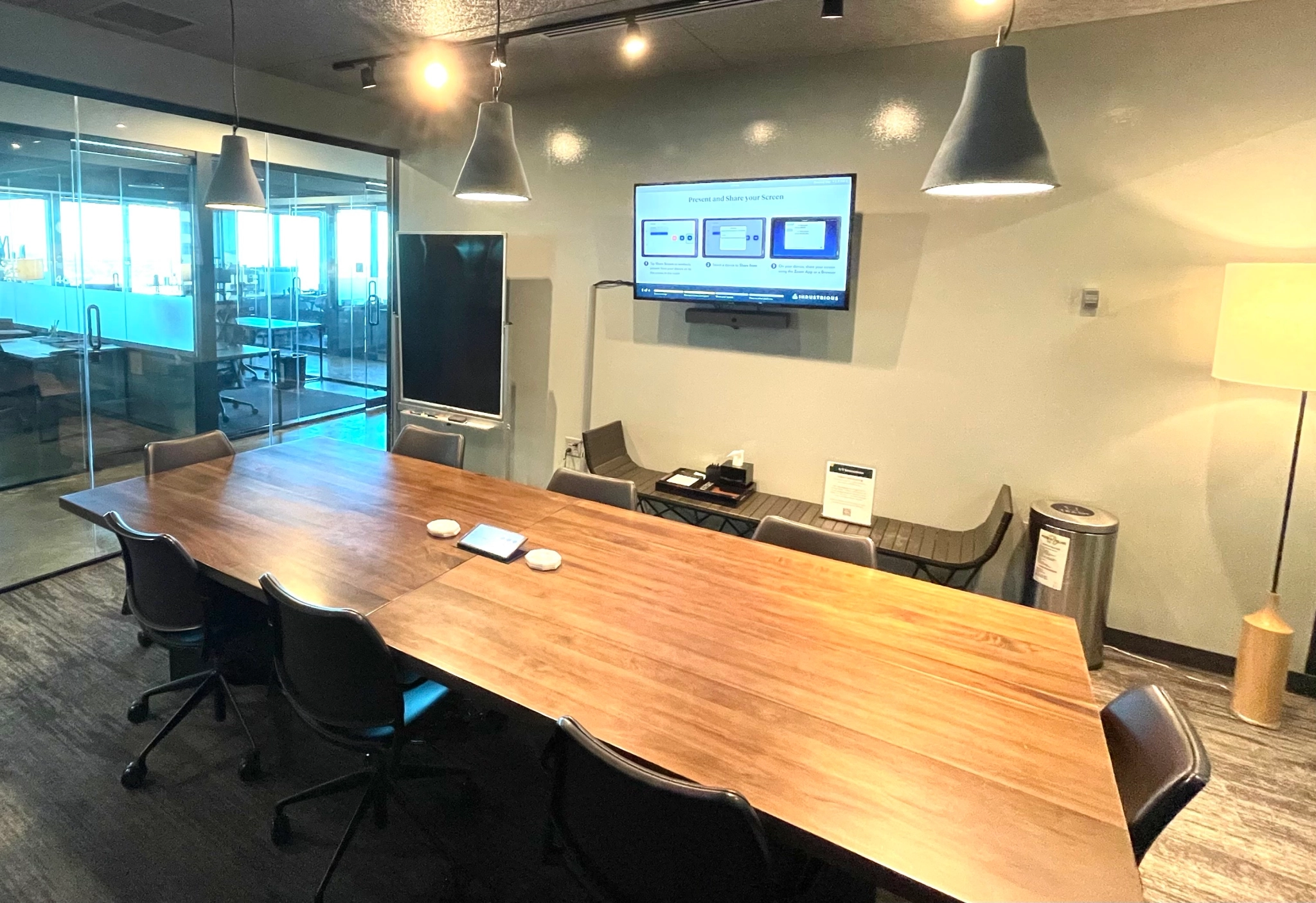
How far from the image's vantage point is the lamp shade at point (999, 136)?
1776 mm

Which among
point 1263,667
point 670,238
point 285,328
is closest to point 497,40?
point 670,238

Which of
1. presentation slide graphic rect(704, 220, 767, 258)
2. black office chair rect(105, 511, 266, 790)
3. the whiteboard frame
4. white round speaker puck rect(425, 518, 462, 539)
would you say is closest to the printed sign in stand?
presentation slide graphic rect(704, 220, 767, 258)

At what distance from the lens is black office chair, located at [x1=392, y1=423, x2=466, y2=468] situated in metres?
3.54

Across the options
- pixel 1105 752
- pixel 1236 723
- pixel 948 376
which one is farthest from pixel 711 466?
pixel 1105 752

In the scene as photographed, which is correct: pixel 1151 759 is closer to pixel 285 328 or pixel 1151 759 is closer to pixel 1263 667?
pixel 1263 667

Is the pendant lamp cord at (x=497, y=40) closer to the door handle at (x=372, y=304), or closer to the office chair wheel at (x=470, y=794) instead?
the office chair wheel at (x=470, y=794)

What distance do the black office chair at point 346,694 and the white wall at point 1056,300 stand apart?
2.62m

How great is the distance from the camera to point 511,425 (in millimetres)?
5004

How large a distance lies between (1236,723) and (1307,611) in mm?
630

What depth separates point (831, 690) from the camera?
5.30 feet

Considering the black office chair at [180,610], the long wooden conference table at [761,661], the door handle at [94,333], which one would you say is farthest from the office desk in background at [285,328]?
the black office chair at [180,610]

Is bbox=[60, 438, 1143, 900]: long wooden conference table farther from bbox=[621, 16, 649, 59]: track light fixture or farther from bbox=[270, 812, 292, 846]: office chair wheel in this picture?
bbox=[621, 16, 649, 59]: track light fixture

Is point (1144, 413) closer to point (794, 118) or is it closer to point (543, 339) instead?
point (794, 118)

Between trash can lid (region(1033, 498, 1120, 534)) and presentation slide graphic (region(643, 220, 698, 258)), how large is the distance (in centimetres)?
215
